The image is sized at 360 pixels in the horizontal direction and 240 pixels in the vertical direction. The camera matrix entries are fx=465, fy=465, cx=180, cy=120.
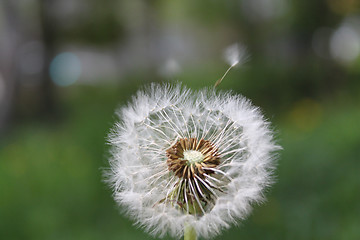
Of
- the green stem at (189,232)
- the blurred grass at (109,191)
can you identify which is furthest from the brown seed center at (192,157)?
the blurred grass at (109,191)

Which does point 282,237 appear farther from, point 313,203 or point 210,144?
point 210,144

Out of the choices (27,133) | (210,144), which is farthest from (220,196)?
(27,133)

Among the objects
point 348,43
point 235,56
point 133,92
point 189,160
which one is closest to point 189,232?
point 189,160

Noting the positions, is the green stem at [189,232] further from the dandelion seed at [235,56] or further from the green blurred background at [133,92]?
the dandelion seed at [235,56]

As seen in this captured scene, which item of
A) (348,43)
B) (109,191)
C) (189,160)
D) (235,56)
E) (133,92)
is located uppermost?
(348,43)

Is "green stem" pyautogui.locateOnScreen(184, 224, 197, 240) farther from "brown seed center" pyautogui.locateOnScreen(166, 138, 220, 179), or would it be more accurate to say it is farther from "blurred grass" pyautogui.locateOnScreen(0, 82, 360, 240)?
"blurred grass" pyautogui.locateOnScreen(0, 82, 360, 240)

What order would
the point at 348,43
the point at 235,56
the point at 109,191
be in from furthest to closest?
the point at 348,43 → the point at 109,191 → the point at 235,56

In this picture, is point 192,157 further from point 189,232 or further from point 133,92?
point 133,92
